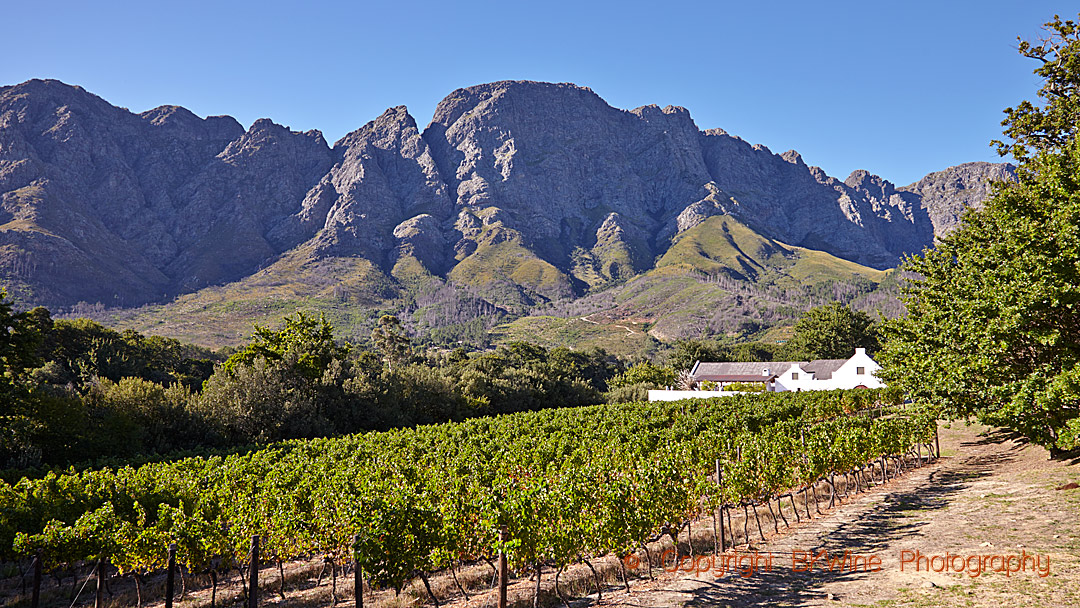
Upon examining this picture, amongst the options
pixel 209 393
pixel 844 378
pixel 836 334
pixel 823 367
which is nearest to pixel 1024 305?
pixel 209 393

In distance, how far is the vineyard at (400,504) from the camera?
1066cm

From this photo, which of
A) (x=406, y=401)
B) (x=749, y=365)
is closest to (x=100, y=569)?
(x=406, y=401)

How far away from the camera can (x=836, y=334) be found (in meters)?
83.1

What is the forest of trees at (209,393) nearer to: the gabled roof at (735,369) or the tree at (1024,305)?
the gabled roof at (735,369)

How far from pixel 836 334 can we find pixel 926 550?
78.9m

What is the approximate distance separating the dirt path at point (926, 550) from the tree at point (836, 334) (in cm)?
6743

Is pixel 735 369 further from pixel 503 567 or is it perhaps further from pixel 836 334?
pixel 503 567

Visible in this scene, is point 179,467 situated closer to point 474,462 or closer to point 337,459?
point 337,459

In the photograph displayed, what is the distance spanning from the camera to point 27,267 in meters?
A: 190

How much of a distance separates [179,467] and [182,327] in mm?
166321

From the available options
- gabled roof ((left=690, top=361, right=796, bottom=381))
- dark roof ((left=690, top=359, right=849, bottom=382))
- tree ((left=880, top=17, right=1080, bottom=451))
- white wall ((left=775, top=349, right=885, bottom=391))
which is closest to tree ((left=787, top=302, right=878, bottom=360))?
dark roof ((left=690, top=359, right=849, bottom=382))

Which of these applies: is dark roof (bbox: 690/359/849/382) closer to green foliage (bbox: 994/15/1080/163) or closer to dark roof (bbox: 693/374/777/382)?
dark roof (bbox: 693/374/777/382)

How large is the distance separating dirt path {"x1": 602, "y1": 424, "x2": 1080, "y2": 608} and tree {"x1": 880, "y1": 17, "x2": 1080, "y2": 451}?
6.63 ft

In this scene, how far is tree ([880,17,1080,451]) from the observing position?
44.5 ft
